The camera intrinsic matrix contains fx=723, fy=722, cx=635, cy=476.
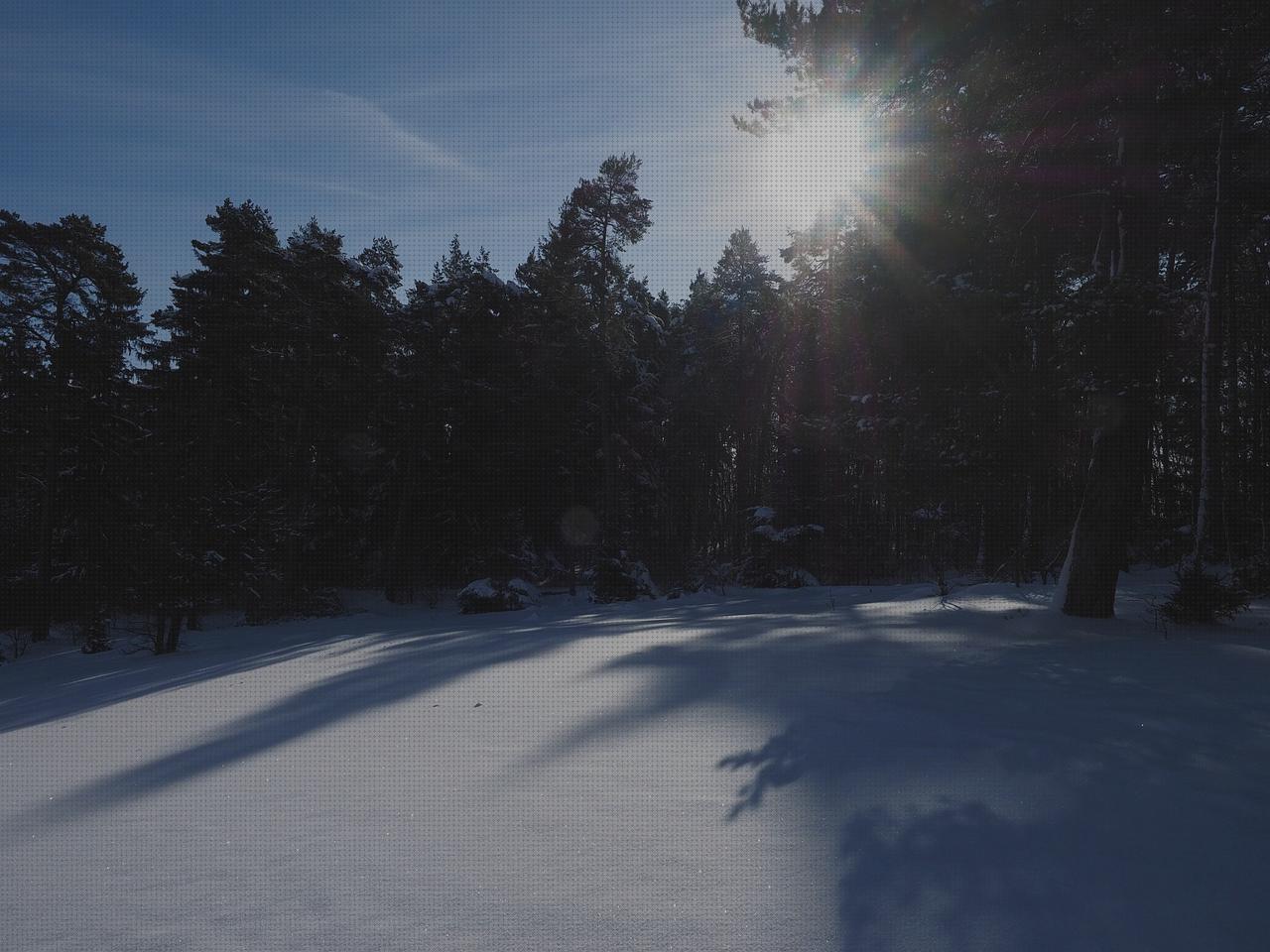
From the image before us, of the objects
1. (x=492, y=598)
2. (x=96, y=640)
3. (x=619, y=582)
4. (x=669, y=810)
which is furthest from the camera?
(x=619, y=582)

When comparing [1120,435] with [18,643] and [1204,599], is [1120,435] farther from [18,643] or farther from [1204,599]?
[18,643]

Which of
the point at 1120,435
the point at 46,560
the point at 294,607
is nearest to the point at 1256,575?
the point at 1120,435

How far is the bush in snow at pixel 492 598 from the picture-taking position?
17812 millimetres

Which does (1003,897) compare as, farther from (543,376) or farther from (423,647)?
(543,376)

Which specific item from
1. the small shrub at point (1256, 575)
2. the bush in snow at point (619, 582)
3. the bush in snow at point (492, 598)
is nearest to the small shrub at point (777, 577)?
the bush in snow at point (619, 582)

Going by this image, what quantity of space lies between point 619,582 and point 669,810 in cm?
1703

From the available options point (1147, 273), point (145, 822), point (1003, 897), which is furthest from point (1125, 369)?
point (145, 822)

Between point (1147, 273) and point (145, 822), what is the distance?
33.4 ft

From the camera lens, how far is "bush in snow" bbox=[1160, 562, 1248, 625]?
7.54 meters

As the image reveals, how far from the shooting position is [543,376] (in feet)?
72.6

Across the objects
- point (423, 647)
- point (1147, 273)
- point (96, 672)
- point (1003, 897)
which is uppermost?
point (1147, 273)

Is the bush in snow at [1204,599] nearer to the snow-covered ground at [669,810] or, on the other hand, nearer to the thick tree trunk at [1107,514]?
the thick tree trunk at [1107,514]

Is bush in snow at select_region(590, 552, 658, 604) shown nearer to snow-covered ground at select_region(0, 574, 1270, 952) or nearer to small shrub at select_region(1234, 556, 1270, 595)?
small shrub at select_region(1234, 556, 1270, 595)

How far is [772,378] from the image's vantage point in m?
27.7
